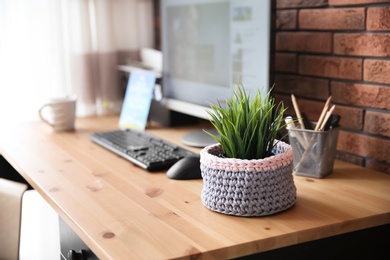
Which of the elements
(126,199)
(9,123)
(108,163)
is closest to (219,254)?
(126,199)

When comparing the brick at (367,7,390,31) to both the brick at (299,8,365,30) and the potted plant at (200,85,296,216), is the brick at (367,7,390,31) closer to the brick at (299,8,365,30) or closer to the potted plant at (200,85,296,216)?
the brick at (299,8,365,30)

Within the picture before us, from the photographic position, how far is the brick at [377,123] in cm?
130

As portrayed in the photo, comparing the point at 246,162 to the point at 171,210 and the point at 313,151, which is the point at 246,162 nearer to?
the point at 171,210

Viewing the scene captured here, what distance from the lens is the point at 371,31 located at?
4.30ft

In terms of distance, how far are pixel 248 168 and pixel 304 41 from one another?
2.18 feet

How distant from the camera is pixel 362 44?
4.40 feet

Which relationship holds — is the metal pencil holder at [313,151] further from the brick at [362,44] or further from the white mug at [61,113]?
the white mug at [61,113]

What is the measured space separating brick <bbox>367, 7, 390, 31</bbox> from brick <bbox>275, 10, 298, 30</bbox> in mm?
285

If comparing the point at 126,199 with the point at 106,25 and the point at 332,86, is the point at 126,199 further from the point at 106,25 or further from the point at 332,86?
the point at 106,25

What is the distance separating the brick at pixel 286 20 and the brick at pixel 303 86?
0.15m

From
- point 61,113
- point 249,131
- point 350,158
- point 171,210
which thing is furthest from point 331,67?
point 61,113

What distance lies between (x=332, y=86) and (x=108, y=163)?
65cm

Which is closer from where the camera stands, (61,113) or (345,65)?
(345,65)

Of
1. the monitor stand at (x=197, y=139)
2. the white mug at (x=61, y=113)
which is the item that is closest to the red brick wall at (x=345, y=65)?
the monitor stand at (x=197, y=139)
